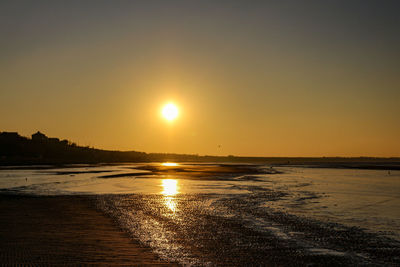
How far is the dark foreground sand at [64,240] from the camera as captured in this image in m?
10.5

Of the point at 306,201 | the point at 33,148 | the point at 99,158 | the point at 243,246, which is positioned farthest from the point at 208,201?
the point at 99,158

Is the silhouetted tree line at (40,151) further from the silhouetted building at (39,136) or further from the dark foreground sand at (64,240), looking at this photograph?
the dark foreground sand at (64,240)

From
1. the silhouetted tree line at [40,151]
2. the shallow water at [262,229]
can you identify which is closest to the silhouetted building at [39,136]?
the silhouetted tree line at [40,151]

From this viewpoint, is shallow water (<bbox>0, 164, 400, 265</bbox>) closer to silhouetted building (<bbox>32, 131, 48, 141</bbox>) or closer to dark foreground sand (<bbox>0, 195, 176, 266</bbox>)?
dark foreground sand (<bbox>0, 195, 176, 266</bbox>)

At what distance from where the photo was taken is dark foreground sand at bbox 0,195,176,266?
34.3 feet

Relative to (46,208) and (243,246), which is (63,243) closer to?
(243,246)

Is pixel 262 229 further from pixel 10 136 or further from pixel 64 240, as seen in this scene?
pixel 10 136

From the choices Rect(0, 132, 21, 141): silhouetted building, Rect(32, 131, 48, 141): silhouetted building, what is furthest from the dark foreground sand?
Rect(32, 131, 48, 141): silhouetted building

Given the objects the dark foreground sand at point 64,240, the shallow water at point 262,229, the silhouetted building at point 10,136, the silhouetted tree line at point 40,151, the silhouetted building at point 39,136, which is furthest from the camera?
the silhouetted building at point 39,136

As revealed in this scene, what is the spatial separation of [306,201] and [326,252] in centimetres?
1483

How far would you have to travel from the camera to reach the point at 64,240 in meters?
12.9

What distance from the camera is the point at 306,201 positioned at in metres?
26.4

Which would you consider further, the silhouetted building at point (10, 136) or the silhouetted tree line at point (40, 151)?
the silhouetted building at point (10, 136)

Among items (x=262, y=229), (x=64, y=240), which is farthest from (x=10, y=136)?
(x=262, y=229)
